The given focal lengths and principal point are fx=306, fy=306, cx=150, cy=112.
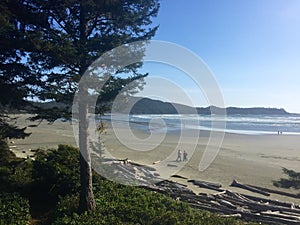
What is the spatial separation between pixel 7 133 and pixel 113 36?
269 inches

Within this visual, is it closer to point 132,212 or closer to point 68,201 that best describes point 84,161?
point 68,201

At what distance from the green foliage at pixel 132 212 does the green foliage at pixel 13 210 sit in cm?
103

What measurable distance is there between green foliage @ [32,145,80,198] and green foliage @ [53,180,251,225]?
119cm

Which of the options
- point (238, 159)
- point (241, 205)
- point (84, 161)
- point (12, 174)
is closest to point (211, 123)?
point (238, 159)

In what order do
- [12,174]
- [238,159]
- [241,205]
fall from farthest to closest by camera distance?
[238,159], [241,205], [12,174]

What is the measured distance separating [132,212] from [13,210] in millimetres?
3925

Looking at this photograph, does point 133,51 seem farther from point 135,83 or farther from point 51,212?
point 51,212

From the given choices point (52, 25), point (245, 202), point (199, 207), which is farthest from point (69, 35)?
point (245, 202)

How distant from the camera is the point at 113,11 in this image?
422 inches

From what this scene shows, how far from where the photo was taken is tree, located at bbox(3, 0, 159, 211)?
33.0 ft

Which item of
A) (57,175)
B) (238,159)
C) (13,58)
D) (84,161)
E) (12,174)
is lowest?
(238,159)

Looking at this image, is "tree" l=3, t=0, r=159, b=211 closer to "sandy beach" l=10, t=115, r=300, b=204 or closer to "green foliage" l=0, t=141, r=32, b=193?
"green foliage" l=0, t=141, r=32, b=193

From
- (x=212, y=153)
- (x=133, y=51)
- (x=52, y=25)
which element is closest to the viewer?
(x=52, y=25)

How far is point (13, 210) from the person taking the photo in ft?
33.1
